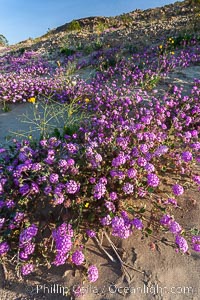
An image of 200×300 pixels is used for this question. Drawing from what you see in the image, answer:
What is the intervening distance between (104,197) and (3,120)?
3.81 meters

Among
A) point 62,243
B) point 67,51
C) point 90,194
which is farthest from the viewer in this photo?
point 67,51

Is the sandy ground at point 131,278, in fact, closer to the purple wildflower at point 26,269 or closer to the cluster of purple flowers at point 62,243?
the purple wildflower at point 26,269

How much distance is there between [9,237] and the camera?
255 centimetres

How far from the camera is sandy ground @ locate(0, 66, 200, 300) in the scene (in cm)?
225

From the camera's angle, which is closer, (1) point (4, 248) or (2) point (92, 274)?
(2) point (92, 274)

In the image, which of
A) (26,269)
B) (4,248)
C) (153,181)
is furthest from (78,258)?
(153,181)

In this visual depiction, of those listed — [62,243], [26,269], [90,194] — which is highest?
[90,194]

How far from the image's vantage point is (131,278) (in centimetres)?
235

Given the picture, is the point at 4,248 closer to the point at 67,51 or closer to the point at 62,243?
the point at 62,243

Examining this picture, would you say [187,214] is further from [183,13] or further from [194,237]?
[183,13]

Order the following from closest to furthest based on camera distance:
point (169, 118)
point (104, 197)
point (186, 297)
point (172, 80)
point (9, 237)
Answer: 1. point (186, 297)
2. point (9, 237)
3. point (104, 197)
4. point (169, 118)
5. point (172, 80)

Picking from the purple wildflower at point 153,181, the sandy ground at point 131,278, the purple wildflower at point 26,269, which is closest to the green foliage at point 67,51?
the purple wildflower at point 153,181

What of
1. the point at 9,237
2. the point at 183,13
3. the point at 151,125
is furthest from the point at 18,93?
the point at 183,13

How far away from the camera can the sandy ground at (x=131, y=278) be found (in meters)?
2.25
